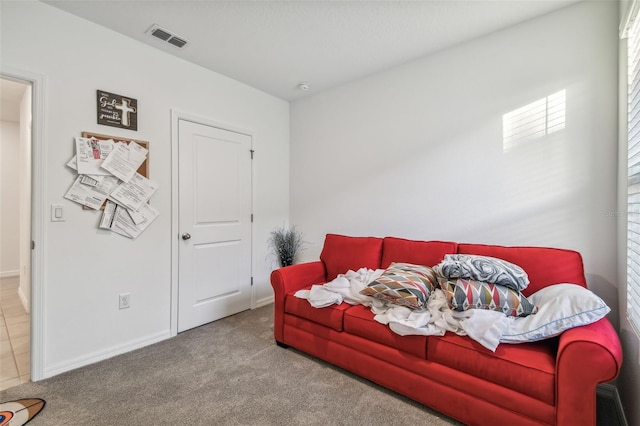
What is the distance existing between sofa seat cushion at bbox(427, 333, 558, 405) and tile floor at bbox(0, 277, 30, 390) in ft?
9.25

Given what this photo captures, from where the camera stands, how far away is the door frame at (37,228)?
2.00 m

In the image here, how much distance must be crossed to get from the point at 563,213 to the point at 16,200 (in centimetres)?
737

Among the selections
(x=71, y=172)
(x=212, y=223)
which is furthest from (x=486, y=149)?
(x=71, y=172)

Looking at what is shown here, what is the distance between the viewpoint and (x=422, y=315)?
175 centimetres

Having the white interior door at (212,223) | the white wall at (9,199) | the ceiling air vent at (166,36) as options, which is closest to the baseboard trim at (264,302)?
the white interior door at (212,223)

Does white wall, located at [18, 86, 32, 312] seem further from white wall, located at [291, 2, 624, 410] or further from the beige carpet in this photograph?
white wall, located at [291, 2, 624, 410]

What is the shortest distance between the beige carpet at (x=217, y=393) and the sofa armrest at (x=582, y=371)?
592 mm

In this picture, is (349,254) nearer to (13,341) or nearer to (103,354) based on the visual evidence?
(103,354)

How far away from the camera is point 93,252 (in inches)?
88.8

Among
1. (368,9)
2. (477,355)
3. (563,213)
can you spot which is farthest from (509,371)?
(368,9)

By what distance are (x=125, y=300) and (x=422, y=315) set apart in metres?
2.38

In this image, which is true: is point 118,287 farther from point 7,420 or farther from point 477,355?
point 477,355

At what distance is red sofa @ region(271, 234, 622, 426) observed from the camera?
1.24m

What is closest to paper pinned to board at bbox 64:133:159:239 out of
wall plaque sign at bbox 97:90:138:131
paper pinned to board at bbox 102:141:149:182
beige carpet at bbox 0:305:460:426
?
paper pinned to board at bbox 102:141:149:182
